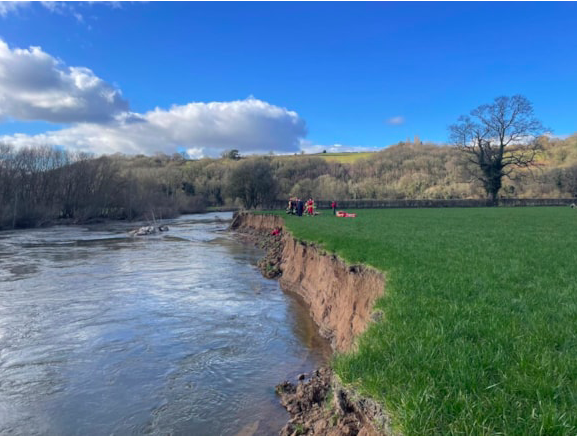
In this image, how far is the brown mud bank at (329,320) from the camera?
4199mm

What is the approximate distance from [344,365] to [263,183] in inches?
3077

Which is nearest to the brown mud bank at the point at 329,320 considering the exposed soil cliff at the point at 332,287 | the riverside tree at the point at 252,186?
the exposed soil cliff at the point at 332,287

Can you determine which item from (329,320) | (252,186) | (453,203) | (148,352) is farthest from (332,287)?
(252,186)

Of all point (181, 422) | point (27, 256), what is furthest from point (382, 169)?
point (181, 422)

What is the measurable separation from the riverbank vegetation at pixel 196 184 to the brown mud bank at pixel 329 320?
145 feet

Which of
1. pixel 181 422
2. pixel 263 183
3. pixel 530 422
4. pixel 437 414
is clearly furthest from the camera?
pixel 263 183

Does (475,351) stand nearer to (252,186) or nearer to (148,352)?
(148,352)

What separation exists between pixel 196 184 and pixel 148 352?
4568 inches

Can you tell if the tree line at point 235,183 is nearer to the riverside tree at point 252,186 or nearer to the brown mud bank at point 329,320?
the riverside tree at point 252,186

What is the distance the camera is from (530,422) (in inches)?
120

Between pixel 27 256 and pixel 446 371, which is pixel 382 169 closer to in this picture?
pixel 27 256

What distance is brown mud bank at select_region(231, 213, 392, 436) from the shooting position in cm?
420

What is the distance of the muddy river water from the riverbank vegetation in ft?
135

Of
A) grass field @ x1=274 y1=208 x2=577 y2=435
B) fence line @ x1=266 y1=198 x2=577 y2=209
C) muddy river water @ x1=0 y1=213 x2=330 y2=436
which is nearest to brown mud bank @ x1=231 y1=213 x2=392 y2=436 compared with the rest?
grass field @ x1=274 y1=208 x2=577 y2=435
